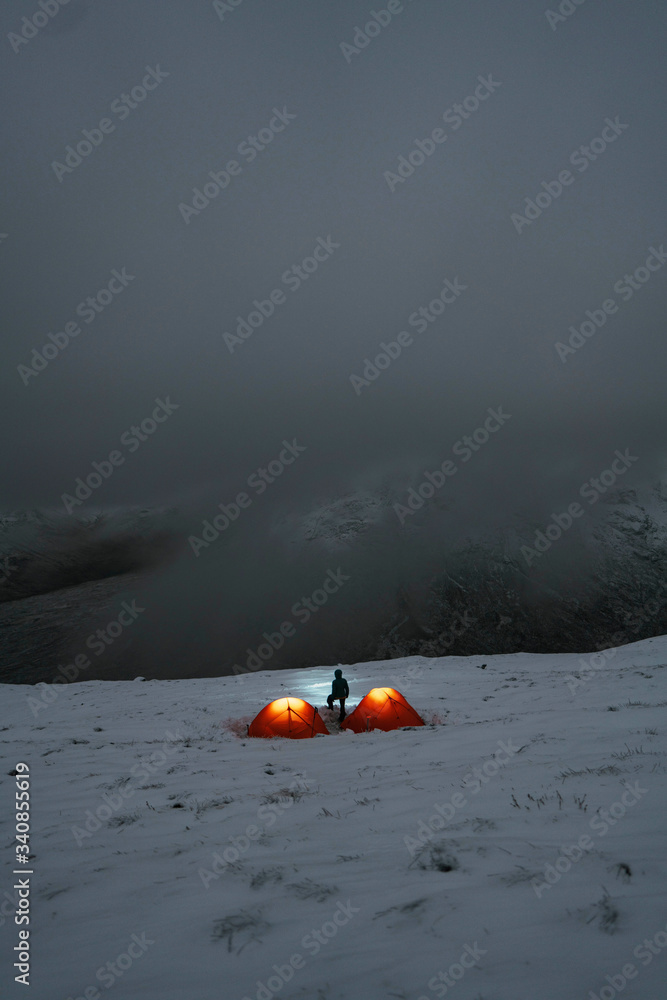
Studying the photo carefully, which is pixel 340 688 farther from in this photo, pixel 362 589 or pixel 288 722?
pixel 362 589

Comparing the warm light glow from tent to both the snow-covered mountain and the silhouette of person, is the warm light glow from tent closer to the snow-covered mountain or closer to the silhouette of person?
the silhouette of person

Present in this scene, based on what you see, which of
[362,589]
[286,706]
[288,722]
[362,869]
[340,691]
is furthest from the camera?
[362,589]

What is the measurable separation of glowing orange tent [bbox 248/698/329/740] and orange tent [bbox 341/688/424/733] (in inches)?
33.9

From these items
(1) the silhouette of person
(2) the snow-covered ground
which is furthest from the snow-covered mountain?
(2) the snow-covered ground

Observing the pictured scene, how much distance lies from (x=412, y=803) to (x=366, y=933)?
6.82 ft

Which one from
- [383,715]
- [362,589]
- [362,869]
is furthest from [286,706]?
[362,589]

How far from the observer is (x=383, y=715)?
1054cm

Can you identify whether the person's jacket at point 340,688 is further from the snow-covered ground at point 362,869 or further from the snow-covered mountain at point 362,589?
the snow-covered mountain at point 362,589

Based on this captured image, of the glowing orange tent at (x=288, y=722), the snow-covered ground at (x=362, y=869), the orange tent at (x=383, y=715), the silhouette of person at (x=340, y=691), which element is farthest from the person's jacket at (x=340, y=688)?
the snow-covered ground at (x=362, y=869)

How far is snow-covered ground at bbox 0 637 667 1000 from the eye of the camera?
269 centimetres

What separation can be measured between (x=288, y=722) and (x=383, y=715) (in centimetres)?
234

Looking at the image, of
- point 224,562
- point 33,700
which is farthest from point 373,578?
point 33,700

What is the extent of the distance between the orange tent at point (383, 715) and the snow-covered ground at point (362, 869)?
248 cm

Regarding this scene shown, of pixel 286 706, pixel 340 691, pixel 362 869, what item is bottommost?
pixel 362 869
